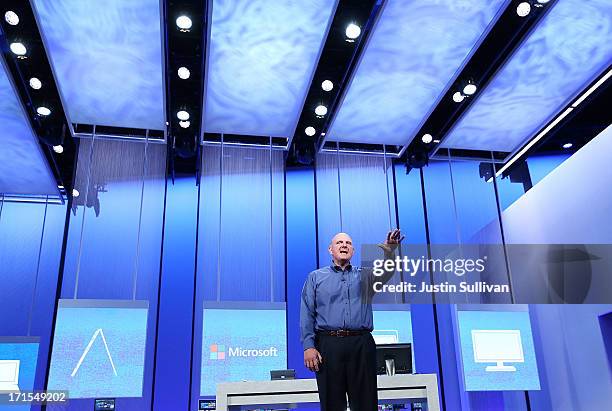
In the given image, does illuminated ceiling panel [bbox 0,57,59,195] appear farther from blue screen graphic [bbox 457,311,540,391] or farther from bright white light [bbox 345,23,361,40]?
blue screen graphic [bbox 457,311,540,391]

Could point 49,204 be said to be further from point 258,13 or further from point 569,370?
point 569,370

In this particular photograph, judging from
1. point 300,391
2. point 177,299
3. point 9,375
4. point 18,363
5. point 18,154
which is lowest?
point 300,391

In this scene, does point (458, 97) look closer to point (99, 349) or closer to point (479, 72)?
point (479, 72)

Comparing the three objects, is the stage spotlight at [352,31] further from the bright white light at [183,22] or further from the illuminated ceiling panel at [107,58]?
the illuminated ceiling panel at [107,58]

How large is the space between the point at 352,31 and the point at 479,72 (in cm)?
164

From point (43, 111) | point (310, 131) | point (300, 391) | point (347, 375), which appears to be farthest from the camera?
point (310, 131)

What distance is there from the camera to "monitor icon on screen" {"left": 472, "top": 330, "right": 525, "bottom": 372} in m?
6.62

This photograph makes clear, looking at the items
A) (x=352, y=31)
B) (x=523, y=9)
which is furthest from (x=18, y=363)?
(x=523, y=9)

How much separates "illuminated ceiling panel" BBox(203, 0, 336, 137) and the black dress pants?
3.25 metres

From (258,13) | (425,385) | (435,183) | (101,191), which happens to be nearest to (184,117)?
(101,191)

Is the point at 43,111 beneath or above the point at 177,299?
above

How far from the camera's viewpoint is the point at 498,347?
22.0ft

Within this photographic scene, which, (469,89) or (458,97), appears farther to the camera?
(458,97)

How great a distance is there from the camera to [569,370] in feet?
20.6
